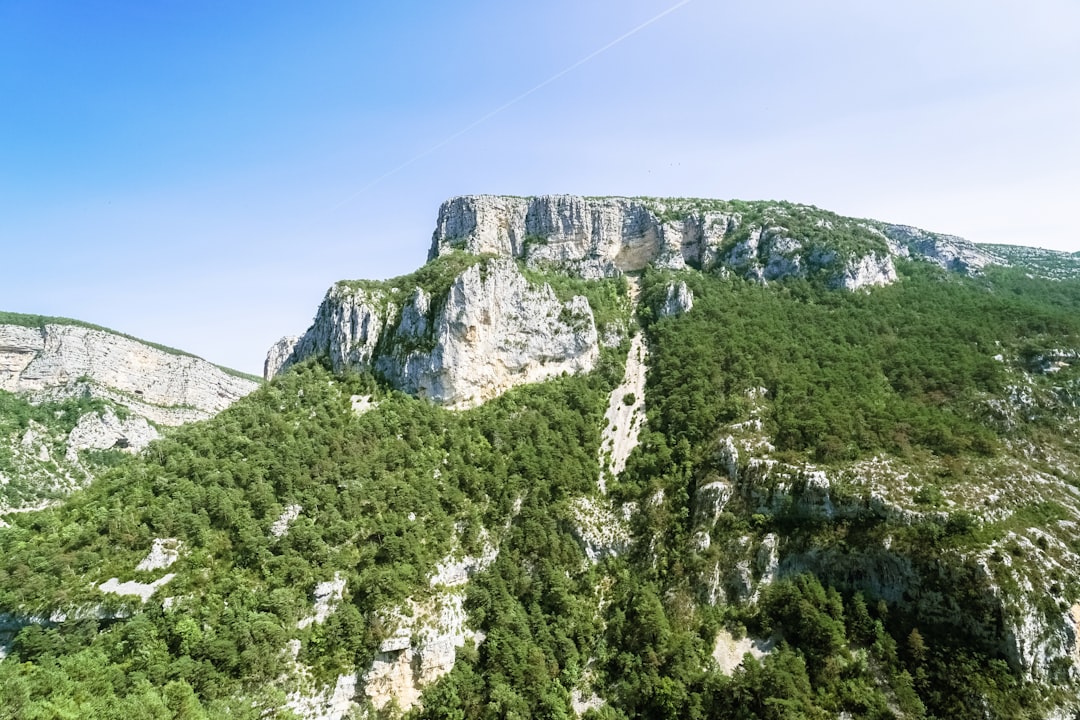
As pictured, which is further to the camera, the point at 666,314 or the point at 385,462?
the point at 666,314

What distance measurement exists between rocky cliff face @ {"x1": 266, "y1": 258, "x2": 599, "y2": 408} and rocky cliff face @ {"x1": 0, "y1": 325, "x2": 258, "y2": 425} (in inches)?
2588

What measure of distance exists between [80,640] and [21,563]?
11.4 m

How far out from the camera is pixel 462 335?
86.6 meters

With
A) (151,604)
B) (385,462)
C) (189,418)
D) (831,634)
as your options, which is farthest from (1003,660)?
(189,418)

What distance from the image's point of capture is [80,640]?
47688 mm

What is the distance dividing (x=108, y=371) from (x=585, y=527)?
12958 cm

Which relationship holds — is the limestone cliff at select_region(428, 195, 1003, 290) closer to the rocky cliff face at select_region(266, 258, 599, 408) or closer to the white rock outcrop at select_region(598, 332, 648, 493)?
the rocky cliff face at select_region(266, 258, 599, 408)

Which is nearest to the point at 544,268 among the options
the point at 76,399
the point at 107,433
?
the point at 107,433

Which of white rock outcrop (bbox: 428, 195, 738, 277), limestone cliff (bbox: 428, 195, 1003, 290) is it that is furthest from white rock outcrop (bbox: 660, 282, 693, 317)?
white rock outcrop (bbox: 428, 195, 738, 277)

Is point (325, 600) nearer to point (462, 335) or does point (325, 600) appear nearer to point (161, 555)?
point (161, 555)

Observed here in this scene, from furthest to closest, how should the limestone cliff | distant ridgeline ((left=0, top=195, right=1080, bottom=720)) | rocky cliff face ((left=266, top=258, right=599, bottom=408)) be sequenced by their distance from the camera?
the limestone cliff
rocky cliff face ((left=266, top=258, right=599, bottom=408))
distant ridgeline ((left=0, top=195, right=1080, bottom=720))

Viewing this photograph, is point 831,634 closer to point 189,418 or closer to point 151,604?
point 151,604

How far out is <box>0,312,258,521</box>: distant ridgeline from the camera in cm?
10044

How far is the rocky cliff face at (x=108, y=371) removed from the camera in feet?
393
